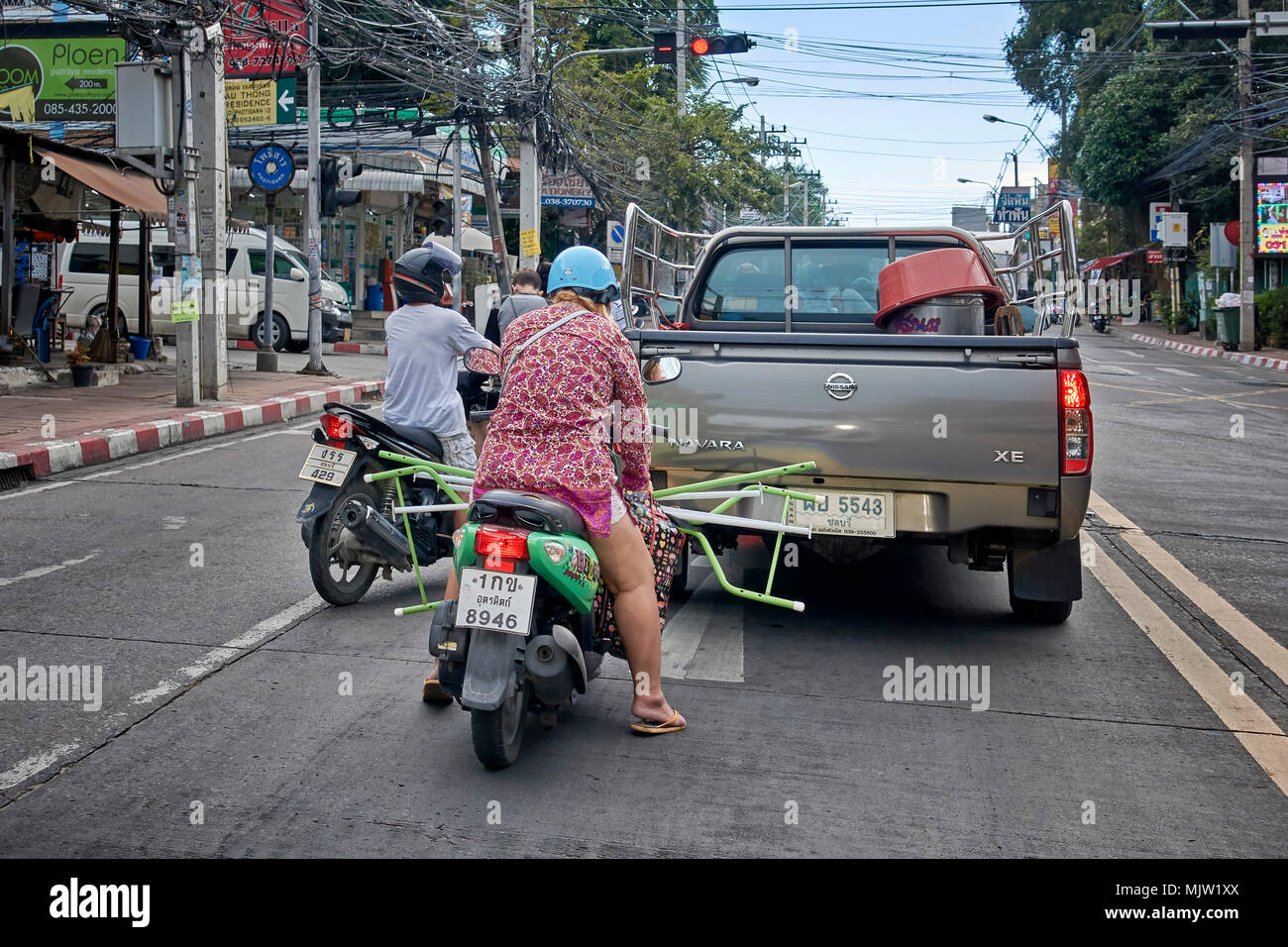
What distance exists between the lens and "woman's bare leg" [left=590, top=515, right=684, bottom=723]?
13.9ft

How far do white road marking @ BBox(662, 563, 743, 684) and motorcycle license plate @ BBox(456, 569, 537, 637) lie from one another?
4.77ft

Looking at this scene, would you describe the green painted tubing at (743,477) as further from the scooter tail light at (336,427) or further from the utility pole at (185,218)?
the utility pole at (185,218)

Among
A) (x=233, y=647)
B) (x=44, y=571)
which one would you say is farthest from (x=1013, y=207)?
(x=233, y=647)

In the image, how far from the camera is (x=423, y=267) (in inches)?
247

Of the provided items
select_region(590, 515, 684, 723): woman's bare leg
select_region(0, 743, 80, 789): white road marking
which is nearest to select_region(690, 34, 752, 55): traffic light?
select_region(590, 515, 684, 723): woman's bare leg

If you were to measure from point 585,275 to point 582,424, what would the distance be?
0.50 metres

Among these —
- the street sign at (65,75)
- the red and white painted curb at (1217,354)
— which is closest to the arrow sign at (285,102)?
the street sign at (65,75)

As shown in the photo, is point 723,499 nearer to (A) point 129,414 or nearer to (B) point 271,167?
(A) point 129,414

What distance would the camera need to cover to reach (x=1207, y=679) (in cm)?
531

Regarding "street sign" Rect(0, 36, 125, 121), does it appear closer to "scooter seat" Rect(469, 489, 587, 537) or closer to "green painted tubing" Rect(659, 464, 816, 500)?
"green painted tubing" Rect(659, 464, 816, 500)

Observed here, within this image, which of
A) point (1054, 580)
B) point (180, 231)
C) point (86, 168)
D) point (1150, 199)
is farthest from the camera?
point (1150, 199)
